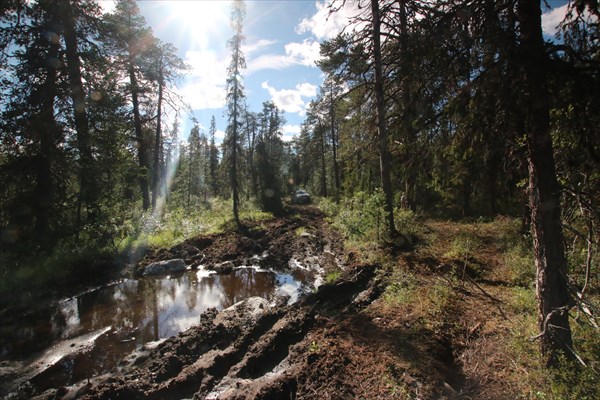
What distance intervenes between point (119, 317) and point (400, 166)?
8.34 m

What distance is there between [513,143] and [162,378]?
21.4 feet

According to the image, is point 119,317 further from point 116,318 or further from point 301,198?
point 301,198

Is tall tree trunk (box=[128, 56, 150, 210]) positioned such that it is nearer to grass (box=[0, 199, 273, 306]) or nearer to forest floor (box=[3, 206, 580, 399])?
grass (box=[0, 199, 273, 306])

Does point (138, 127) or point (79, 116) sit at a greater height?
point (138, 127)

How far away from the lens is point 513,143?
3846mm

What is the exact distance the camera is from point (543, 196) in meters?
3.69

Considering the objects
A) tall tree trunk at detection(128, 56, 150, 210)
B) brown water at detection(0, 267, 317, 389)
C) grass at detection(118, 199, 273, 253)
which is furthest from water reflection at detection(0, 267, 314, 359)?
tall tree trunk at detection(128, 56, 150, 210)

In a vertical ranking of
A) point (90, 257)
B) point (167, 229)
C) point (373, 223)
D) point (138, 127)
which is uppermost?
point (138, 127)

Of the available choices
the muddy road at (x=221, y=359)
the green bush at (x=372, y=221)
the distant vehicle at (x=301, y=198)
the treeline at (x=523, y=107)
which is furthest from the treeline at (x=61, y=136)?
the distant vehicle at (x=301, y=198)

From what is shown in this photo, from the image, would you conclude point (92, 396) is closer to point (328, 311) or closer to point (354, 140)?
point (328, 311)

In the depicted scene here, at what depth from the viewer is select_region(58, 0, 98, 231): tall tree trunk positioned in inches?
482

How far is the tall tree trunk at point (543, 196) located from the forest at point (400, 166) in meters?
0.02

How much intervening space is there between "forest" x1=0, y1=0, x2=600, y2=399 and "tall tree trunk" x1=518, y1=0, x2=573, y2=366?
2 centimetres

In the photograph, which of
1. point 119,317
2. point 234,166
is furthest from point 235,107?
point 119,317
